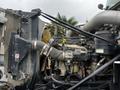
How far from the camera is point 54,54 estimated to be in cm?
632

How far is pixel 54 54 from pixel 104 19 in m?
1.09

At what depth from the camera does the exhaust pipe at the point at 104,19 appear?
5855 mm

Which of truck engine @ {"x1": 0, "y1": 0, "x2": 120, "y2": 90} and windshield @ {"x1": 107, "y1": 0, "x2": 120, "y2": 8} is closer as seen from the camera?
truck engine @ {"x1": 0, "y1": 0, "x2": 120, "y2": 90}

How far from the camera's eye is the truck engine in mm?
5863

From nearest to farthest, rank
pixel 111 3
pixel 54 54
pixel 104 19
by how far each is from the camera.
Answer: pixel 104 19, pixel 54 54, pixel 111 3

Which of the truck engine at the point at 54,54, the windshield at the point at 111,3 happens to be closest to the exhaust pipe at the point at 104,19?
the truck engine at the point at 54,54

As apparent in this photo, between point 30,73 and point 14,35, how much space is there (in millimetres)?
723

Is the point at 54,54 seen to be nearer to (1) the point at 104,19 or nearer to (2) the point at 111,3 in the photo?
(1) the point at 104,19

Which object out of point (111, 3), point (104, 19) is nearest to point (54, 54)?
point (104, 19)

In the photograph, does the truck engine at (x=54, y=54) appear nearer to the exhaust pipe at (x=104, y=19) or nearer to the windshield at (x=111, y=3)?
the exhaust pipe at (x=104, y=19)

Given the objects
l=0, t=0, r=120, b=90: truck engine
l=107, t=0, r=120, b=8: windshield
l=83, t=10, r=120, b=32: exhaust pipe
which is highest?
l=107, t=0, r=120, b=8: windshield

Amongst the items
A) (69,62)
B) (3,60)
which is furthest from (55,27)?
(3,60)

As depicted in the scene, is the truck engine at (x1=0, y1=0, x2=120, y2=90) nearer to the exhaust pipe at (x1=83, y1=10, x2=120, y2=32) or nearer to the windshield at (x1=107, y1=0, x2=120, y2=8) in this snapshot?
the exhaust pipe at (x1=83, y1=10, x2=120, y2=32)

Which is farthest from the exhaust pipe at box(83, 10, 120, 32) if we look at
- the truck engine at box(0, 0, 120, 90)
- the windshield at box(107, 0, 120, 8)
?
the windshield at box(107, 0, 120, 8)
